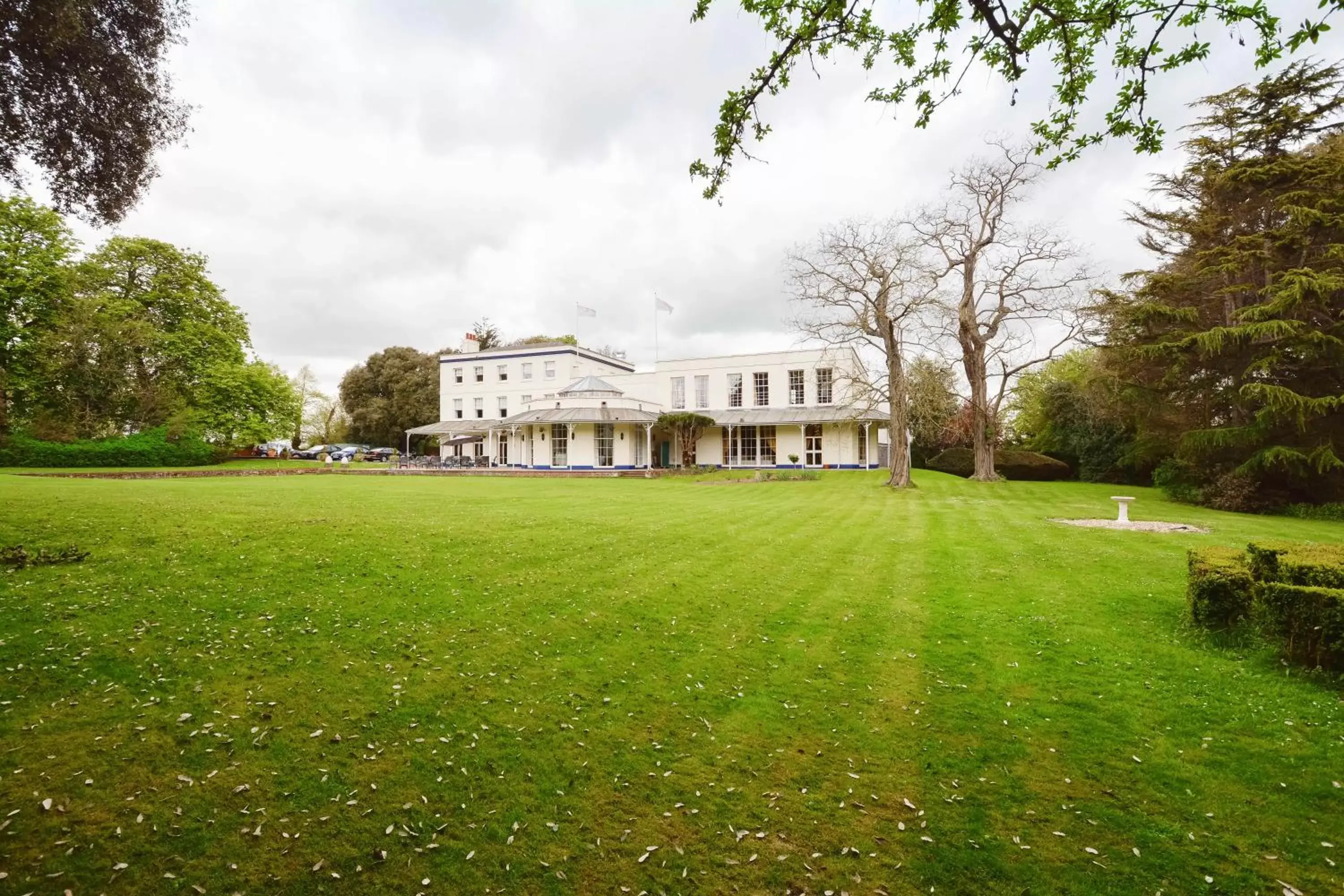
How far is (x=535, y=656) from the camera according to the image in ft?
17.6

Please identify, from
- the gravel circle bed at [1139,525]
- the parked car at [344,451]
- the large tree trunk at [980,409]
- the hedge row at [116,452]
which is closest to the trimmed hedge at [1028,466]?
the large tree trunk at [980,409]

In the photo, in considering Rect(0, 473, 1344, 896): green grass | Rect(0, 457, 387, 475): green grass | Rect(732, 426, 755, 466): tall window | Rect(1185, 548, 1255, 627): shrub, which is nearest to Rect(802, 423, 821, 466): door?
Rect(732, 426, 755, 466): tall window

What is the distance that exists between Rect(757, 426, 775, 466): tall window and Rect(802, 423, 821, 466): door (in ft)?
6.76

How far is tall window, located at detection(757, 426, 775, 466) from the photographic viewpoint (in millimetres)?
36375

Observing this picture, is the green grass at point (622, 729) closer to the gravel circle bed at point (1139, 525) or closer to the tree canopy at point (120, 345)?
the gravel circle bed at point (1139, 525)

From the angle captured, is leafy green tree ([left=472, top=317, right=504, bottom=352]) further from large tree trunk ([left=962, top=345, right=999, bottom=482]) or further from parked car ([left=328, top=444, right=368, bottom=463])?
large tree trunk ([left=962, top=345, right=999, bottom=482])

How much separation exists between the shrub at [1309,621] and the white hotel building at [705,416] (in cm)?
2641

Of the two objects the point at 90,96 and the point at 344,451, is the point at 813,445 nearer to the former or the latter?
the point at 90,96

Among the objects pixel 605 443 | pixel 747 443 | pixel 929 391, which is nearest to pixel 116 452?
pixel 605 443

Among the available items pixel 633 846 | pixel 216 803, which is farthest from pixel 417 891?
pixel 216 803

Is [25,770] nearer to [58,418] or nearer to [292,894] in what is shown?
[292,894]

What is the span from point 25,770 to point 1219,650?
935 centimetres

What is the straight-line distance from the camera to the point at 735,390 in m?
38.2

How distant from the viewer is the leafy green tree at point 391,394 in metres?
54.1
